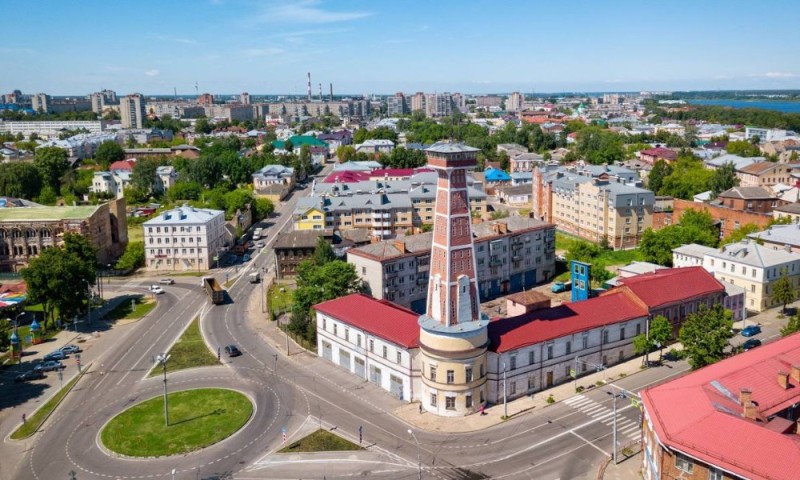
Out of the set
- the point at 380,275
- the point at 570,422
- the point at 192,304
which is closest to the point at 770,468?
the point at 570,422

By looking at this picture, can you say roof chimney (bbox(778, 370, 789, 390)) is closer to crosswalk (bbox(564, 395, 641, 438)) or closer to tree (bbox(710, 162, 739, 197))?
crosswalk (bbox(564, 395, 641, 438))

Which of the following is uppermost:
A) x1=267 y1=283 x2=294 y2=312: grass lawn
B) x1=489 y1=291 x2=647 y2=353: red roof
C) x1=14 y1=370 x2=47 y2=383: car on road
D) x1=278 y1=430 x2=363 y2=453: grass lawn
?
x1=489 y1=291 x2=647 y2=353: red roof

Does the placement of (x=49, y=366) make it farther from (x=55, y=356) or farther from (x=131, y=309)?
(x=131, y=309)

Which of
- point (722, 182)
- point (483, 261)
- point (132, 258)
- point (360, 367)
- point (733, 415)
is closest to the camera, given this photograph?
point (733, 415)

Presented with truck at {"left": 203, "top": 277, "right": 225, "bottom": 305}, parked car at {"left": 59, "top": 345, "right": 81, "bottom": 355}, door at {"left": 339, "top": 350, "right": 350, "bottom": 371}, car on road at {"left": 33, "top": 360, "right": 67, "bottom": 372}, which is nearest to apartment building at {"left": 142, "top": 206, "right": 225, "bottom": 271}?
truck at {"left": 203, "top": 277, "right": 225, "bottom": 305}

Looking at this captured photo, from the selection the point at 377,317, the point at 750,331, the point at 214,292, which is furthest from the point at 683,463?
the point at 214,292
